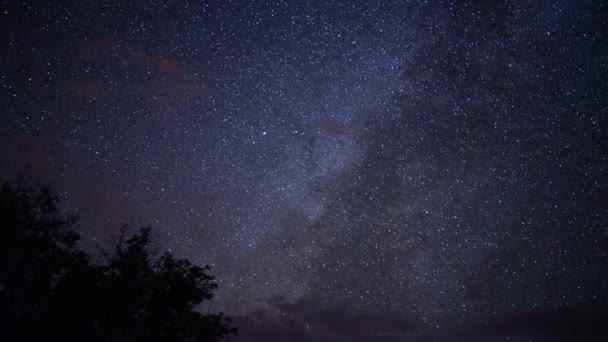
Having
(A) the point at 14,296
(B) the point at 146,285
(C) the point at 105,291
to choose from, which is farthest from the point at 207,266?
(A) the point at 14,296

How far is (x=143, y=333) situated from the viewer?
1875cm

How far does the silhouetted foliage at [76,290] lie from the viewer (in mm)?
15750

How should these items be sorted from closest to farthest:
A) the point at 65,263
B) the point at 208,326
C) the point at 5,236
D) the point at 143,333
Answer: the point at 5,236 < the point at 65,263 < the point at 143,333 < the point at 208,326

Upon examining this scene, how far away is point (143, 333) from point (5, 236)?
6.19 m

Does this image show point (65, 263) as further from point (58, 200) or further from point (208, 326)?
point (208, 326)

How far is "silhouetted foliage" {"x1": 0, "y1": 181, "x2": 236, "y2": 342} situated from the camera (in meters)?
15.8

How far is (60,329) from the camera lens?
16.4 meters

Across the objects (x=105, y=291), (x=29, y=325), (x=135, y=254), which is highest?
(x=135, y=254)

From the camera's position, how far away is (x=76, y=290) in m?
16.7

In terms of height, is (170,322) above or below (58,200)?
below

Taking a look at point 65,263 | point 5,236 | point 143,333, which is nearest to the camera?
point 5,236

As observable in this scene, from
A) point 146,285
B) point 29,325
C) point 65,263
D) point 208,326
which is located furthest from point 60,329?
point 208,326

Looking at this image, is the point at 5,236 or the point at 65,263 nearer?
the point at 5,236

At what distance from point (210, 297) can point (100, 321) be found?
4.54 meters
